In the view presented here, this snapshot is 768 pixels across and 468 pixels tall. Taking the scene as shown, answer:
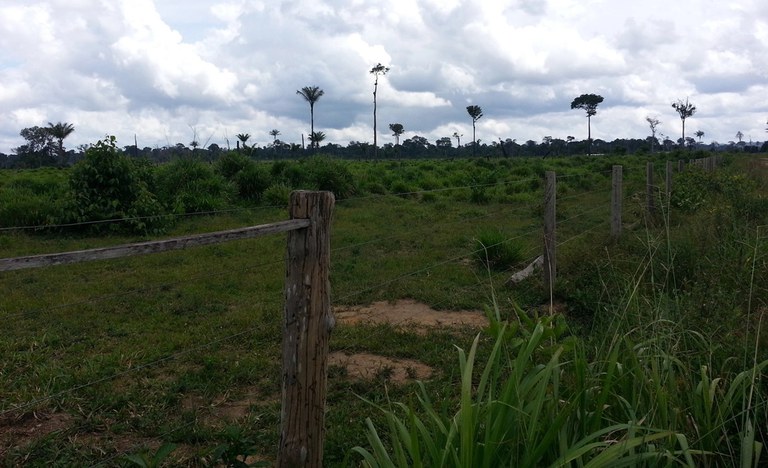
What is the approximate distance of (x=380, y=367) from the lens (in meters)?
4.40

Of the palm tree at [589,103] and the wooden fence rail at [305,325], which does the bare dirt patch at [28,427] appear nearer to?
the wooden fence rail at [305,325]

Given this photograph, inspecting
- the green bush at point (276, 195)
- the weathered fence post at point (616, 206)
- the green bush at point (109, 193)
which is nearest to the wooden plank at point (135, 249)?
the weathered fence post at point (616, 206)

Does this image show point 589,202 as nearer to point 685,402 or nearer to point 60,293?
point 60,293

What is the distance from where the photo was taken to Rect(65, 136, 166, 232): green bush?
1059 centimetres

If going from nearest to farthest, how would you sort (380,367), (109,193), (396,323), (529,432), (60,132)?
(529,432)
(380,367)
(396,323)
(109,193)
(60,132)

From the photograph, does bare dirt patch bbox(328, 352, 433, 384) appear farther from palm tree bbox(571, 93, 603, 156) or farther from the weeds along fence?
palm tree bbox(571, 93, 603, 156)

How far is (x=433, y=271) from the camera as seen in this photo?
746cm

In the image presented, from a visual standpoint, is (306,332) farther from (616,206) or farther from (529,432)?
(616,206)

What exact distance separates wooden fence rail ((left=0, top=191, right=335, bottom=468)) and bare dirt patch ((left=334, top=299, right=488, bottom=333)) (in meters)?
2.83

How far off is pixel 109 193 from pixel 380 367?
8089 millimetres

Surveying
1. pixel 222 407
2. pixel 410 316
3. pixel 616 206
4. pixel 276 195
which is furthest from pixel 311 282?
pixel 276 195


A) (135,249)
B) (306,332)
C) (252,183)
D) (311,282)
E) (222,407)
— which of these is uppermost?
(252,183)

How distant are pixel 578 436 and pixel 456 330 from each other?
10.2 ft

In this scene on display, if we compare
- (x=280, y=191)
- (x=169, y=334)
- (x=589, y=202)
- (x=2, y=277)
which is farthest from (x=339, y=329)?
(x=589, y=202)
